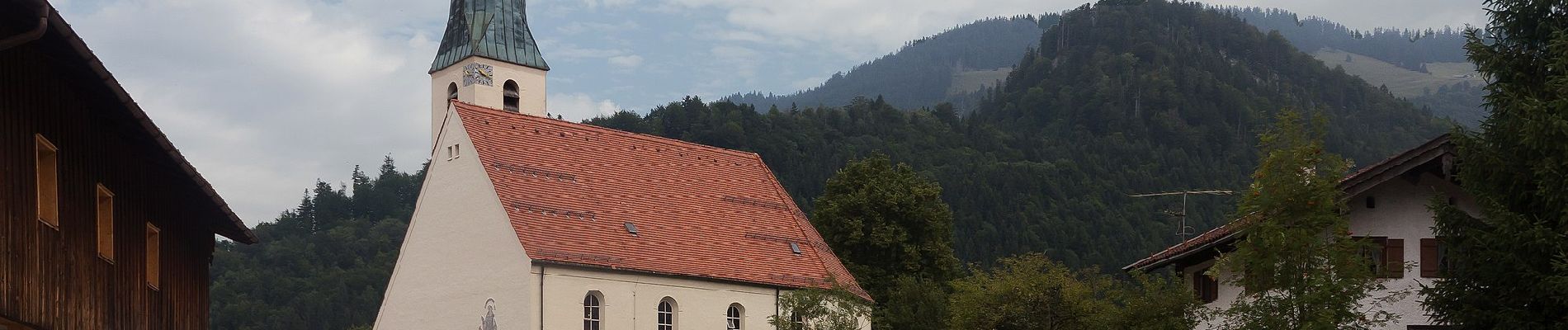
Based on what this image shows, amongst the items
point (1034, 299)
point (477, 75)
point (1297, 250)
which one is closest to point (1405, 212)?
point (1034, 299)

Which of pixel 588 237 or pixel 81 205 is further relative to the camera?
pixel 588 237

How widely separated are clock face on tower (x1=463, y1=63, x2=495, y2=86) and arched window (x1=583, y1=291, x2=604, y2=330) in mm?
14398

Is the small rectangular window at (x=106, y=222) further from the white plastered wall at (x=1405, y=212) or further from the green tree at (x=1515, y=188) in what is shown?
the white plastered wall at (x=1405, y=212)

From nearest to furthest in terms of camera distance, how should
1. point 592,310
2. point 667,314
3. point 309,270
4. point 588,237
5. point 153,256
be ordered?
point 153,256 → point 592,310 → point 588,237 → point 667,314 → point 309,270

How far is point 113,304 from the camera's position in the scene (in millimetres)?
22406

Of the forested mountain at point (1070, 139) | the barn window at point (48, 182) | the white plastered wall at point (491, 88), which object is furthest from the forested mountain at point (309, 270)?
the barn window at point (48, 182)

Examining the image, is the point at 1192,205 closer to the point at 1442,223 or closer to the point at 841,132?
the point at 841,132

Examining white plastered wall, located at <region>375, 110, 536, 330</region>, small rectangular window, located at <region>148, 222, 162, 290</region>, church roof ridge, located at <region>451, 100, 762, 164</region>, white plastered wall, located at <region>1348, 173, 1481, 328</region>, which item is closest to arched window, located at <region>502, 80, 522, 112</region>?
church roof ridge, located at <region>451, 100, 762, 164</region>

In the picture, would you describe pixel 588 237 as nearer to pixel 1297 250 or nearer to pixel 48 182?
pixel 1297 250

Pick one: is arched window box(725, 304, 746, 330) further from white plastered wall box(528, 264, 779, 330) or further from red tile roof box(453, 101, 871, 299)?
red tile roof box(453, 101, 871, 299)

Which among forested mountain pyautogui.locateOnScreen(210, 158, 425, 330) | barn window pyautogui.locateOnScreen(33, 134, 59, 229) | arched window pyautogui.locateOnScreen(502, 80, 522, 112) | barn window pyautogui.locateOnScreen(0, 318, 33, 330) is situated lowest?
forested mountain pyautogui.locateOnScreen(210, 158, 425, 330)

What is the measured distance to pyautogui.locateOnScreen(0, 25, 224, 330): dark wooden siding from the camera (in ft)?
57.1

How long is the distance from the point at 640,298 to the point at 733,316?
10.9 feet

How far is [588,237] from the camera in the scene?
47.8 m
